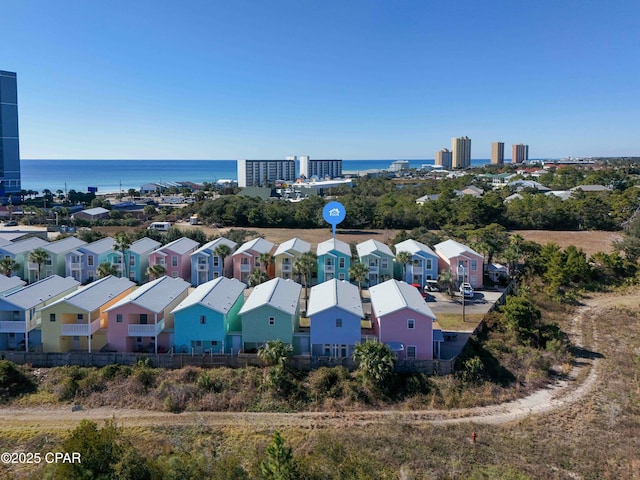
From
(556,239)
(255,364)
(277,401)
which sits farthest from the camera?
(556,239)

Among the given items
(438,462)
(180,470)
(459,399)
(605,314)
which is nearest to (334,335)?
(459,399)

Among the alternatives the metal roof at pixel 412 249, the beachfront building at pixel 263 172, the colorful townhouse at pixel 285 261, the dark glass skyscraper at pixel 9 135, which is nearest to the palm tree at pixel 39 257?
the colorful townhouse at pixel 285 261

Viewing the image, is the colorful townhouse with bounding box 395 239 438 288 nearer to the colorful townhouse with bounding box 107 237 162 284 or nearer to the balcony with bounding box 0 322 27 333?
the colorful townhouse with bounding box 107 237 162 284

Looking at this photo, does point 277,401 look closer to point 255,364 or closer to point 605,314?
point 255,364

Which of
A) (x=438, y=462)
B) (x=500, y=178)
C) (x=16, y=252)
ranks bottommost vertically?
(x=438, y=462)

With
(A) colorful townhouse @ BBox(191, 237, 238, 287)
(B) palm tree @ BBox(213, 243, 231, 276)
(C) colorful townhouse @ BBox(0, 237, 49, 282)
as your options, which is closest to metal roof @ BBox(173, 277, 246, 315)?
(B) palm tree @ BBox(213, 243, 231, 276)

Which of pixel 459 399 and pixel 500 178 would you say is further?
pixel 500 178

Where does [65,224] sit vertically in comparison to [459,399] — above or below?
above
